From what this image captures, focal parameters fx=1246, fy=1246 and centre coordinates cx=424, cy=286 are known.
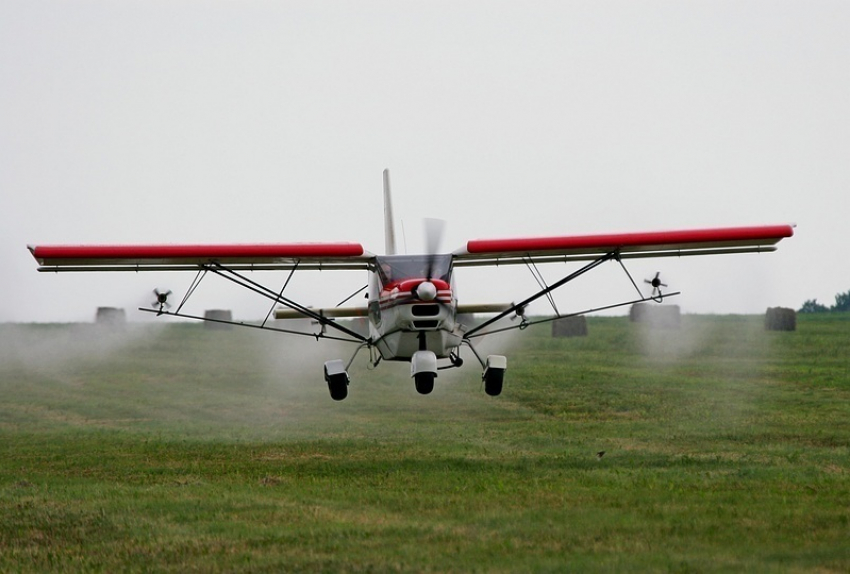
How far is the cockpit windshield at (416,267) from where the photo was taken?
21.7 metres

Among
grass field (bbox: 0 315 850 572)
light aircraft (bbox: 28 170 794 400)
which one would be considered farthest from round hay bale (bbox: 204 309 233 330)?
light aircraft (bbox: 28 170 794 400)

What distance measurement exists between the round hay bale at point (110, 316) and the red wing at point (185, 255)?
35083 millimetres

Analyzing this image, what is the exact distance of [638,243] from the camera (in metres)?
23.4

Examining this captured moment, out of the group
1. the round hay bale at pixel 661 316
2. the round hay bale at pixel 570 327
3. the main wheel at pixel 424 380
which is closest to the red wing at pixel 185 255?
the main wheel at pixel 424 380

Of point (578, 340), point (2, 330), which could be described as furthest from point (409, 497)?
point (2, 330)

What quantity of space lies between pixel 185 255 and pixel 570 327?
104ft

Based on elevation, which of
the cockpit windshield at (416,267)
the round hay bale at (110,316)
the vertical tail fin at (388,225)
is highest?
the round hay bale at (110,316)

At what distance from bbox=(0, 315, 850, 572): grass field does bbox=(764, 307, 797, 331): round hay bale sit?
8100 mm

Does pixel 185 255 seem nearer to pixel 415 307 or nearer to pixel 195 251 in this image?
pixel 195 251

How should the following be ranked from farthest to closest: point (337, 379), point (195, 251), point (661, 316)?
point (661, 316)
point (337, 379)
point (195, 251)

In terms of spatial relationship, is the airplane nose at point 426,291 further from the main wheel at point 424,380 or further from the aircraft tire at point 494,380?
the aircraft tire at point 494,380

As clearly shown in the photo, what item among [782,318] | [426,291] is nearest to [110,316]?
[782,318]

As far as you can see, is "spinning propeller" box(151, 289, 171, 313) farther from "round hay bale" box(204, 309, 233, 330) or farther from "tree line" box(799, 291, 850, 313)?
"tree line" box(799, 291, 850, 313)

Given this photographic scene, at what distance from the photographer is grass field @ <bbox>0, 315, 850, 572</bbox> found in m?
13.4
